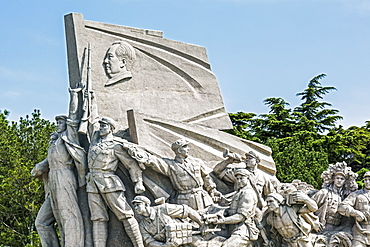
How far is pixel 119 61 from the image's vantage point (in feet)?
35.4

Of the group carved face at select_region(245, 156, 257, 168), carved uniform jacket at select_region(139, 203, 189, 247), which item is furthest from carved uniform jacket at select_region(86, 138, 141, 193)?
carved face at select_region(245, 156, 257, 168)

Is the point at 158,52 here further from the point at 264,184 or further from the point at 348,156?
the point at 348,156

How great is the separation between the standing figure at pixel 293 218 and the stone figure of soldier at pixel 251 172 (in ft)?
1.31

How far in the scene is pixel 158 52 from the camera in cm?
1137

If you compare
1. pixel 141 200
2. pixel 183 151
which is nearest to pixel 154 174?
pixel 183 151

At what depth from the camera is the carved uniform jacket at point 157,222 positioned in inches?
367

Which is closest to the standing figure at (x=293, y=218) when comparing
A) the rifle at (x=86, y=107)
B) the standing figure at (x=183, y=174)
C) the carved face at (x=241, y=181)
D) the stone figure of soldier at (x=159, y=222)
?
the carved face at (x=241, y=181)

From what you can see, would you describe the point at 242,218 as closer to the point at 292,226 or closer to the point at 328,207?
the point at 292,226

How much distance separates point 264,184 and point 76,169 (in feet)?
10.4

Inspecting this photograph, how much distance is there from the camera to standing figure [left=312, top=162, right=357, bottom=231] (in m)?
10.7

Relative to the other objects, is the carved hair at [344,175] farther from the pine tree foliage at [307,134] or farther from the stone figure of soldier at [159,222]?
the pine tree foliage at [307,134]

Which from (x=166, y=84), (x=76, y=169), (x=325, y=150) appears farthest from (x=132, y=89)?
(x=325, y=150)

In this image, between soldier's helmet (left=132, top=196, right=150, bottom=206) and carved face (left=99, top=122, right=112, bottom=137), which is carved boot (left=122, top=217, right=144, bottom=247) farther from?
carved face (left=99, top=122, right=112, bottom=137)

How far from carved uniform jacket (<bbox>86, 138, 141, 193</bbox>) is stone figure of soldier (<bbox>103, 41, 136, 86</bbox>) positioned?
4.48 feet
